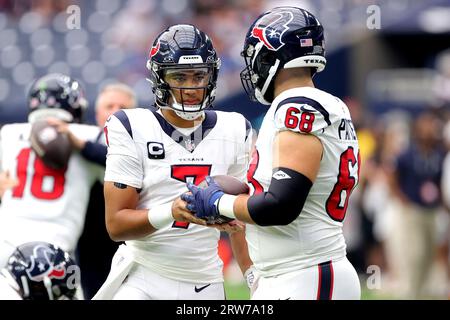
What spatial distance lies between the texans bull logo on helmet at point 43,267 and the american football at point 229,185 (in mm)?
893

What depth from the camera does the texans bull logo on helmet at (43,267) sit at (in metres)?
4.89

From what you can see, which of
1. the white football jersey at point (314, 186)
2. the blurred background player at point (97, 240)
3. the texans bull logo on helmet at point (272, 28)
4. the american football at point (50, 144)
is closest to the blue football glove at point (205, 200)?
the white football jersey at point (314, 186)

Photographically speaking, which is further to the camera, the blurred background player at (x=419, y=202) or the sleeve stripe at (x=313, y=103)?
the blurred background player at (x=419, y=202)

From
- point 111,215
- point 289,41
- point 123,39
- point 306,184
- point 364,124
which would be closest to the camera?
point 306,184

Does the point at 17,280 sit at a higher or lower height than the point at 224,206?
lower

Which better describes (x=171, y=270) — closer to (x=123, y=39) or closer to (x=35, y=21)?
(x=123, y=39)

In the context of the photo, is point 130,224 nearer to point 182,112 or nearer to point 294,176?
point 182,112

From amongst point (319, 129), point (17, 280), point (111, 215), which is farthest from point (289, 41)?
point (17, 280)

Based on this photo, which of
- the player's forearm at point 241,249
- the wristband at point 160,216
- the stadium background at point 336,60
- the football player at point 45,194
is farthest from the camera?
the stadium background at point 336,60

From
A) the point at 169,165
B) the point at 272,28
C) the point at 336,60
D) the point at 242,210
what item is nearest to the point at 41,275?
the point at 169,165

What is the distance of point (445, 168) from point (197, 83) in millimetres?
A: 6384

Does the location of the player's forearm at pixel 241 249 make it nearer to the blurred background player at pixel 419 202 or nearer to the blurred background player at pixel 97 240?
the blurred background player at pixel 97 240

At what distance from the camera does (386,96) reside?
13.4m

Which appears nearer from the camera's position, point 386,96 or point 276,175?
point 276,175
